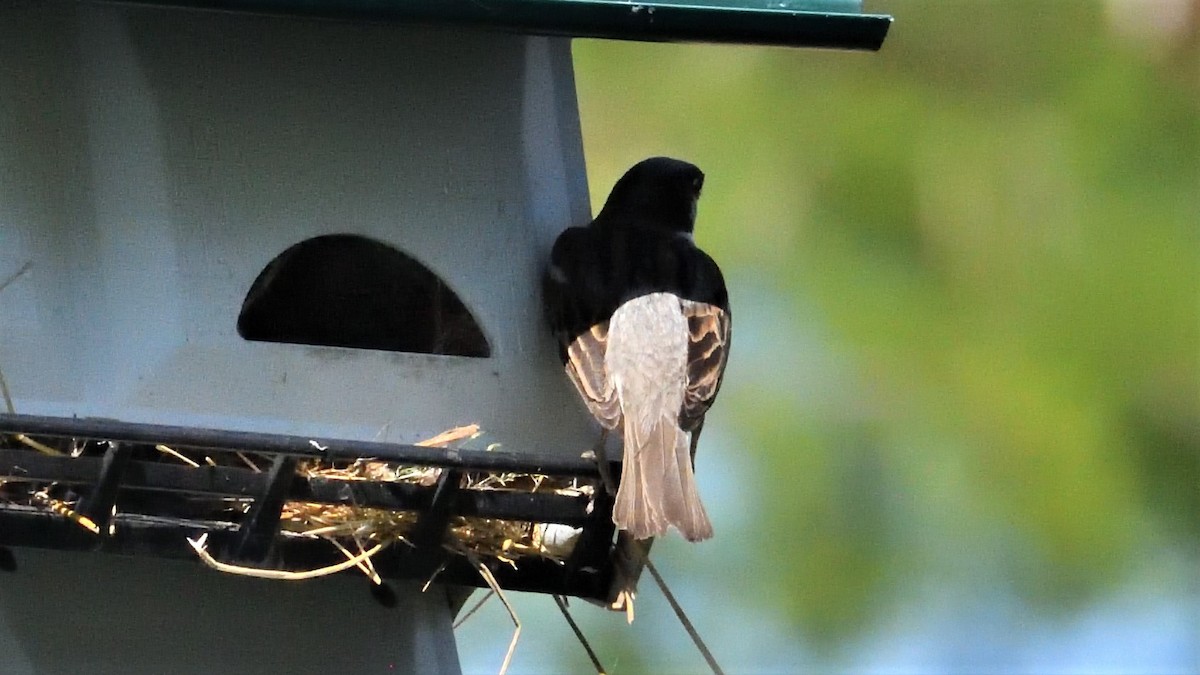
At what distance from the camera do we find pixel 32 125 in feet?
9.72

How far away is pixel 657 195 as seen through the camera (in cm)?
380

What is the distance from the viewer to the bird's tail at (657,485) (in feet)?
8.99

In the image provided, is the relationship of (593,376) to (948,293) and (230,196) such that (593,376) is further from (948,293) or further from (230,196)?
(948,293)

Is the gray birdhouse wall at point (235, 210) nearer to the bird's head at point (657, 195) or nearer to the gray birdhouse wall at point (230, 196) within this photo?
the gray birdhouse wall at point (230, 196)

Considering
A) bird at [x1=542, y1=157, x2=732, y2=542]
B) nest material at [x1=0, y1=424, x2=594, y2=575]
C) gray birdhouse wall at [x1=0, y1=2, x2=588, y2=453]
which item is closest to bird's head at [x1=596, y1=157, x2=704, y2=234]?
bird at [x1=542, y1=157, x2=732, y2=542]

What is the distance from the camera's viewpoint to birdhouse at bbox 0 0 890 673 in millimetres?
2818

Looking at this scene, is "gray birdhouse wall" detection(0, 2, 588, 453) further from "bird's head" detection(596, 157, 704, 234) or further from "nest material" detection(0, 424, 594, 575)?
"bird's head" detection(596, 157, 704, 234)

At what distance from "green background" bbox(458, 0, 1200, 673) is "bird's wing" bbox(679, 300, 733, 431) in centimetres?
212

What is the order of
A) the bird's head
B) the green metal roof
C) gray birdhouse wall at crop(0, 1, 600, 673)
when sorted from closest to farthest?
the green metal roof
gray birdhouse wall at crop(0, 1, 600, 673)
the bird's head

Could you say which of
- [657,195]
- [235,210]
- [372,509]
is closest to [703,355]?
[657,195]

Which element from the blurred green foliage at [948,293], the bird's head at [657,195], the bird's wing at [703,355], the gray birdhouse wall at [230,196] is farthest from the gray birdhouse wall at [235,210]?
the blurred green foliage at [948,293]


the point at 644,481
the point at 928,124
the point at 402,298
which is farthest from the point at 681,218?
the point at 928,124

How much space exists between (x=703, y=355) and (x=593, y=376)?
319 millimetres

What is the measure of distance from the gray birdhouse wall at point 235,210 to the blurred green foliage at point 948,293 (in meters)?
2.39
